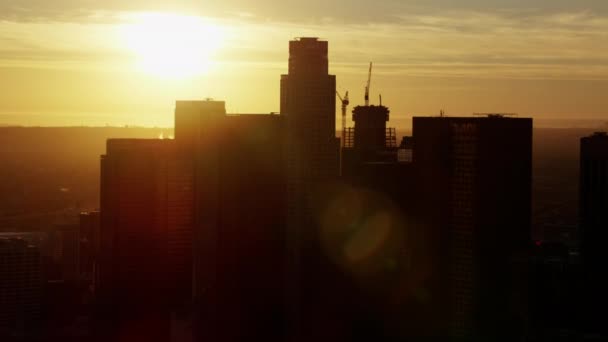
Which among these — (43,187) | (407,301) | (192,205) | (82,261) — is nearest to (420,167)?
(407,301)

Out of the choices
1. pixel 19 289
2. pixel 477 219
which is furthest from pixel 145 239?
pixel 477 219

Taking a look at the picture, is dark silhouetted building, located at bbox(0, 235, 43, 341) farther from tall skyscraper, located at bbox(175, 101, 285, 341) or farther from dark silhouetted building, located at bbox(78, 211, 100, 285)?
tall skyscraper, located at bbox(175, 101, 285, 341)

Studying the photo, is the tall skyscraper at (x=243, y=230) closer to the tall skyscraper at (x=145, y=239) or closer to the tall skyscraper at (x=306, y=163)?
the tall skyscraper at (x=306, y=163)

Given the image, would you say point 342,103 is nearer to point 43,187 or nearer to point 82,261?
point 82,261

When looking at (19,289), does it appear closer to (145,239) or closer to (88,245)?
(88,245)

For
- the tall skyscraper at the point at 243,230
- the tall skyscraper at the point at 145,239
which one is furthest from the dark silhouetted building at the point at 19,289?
the tall skyscraper at the point at 243,230

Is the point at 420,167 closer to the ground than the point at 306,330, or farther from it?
farther from it
